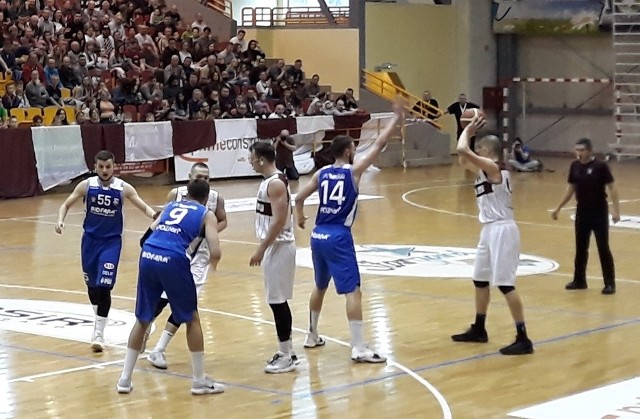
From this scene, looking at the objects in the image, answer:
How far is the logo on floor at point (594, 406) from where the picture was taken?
26.8 feet

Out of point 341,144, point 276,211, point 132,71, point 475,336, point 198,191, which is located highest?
point 132,71

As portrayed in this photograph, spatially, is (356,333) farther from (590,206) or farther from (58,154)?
(58,154)

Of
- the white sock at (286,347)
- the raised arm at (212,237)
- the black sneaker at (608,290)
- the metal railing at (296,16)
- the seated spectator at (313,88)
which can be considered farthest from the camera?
the metal railing at (296,16)

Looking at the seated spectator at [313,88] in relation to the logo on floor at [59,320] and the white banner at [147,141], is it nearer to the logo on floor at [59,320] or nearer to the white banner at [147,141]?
the white banner at [147,141]

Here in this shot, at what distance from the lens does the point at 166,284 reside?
8.71 m

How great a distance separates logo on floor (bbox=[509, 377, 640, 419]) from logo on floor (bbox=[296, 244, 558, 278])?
589cm

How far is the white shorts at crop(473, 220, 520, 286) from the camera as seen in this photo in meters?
10.3

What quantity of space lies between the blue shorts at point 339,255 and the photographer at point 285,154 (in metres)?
18.1

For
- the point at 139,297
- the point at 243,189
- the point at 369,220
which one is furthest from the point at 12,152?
the point at 139,297

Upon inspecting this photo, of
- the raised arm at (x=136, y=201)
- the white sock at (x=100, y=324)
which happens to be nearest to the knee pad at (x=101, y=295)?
the white sock at (x=100, y=324)

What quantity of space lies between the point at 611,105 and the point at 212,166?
13.9 metres

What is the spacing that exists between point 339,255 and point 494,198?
1.54m

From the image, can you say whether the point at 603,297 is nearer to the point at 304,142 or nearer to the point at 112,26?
the point at 304,142

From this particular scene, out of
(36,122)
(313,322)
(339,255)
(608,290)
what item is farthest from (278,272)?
(36,122)
